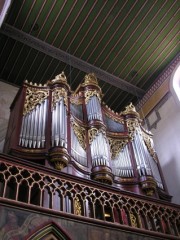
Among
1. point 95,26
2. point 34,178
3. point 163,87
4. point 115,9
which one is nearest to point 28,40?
point 95,26

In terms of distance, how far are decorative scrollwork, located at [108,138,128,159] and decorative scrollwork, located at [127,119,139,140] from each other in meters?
0.35

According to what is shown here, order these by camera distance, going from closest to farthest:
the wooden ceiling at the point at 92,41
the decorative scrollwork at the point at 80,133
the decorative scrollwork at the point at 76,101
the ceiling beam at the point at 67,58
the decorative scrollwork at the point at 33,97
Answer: the decorative scrollwork at the point at 33,97, the decorative scrollwork at the point at 80,133, the decorative scrollwork at the point at 76,101, the wooden ceiling at the point at 92,41, the ceiling beam at the point at 67,58

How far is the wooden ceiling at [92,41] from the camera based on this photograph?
388 inches

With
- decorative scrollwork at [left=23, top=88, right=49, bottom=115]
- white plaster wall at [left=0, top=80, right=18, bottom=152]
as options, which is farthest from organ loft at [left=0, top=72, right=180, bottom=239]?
white plaster wall at [left=0, top=80, right=18, bottom=152]

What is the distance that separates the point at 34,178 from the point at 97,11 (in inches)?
243

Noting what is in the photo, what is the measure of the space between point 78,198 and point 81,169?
47.3 inches

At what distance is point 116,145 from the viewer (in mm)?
8711

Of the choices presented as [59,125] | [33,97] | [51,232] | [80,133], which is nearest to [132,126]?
[80,133]

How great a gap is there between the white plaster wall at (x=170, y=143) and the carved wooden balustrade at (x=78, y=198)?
2.59 metres

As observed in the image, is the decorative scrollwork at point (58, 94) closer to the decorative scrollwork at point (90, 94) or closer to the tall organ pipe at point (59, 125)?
the tall organ pipe at point (59, 125)

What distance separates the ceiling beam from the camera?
403 inches

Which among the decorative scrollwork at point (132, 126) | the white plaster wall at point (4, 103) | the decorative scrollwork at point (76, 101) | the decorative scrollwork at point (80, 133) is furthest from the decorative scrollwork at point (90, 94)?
the white plaster wall at point (4, 103)

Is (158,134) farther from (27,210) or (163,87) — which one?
(27,210)

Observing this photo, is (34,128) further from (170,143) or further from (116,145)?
(170,143)
